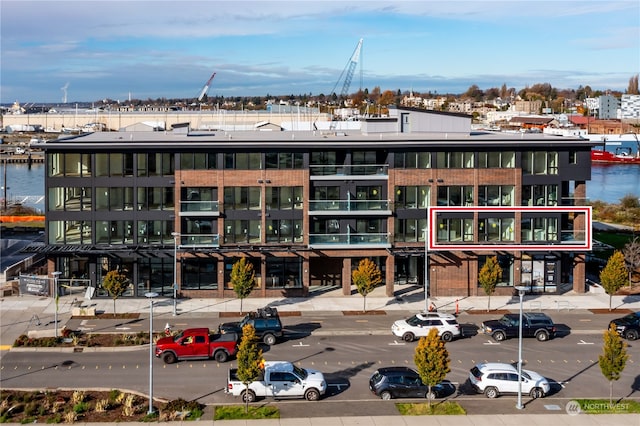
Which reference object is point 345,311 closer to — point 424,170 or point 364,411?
point 424,170

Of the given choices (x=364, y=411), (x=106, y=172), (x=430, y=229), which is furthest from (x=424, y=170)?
(x=364, y=411)

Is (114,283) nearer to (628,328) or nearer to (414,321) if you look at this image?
(414,321)

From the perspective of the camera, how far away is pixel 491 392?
3497 centimetres

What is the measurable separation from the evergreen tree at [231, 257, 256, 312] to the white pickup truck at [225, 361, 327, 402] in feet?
48.5

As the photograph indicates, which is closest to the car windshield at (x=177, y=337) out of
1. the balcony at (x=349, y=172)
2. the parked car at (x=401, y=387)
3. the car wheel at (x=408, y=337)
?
the parked car at (x=401, y=387)

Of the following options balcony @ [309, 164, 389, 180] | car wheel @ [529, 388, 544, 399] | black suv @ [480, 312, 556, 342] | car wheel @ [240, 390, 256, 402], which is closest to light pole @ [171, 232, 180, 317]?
balcony @ [309, 164, 389, 180]

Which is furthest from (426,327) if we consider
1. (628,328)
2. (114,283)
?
(114,283)

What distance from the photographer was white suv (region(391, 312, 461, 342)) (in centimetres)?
4400

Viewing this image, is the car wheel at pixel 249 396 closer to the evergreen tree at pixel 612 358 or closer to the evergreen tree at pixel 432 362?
the evergreen tree at pixel 432 362

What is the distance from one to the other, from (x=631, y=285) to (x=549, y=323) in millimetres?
16442

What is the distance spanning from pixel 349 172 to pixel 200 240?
428 inches

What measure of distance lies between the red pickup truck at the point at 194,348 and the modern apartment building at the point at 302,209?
45.2 ft

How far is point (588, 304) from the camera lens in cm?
5319

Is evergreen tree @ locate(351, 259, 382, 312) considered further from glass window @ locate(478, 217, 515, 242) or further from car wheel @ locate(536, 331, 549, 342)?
car wheel @ locate(536, 331, 549, 342)
